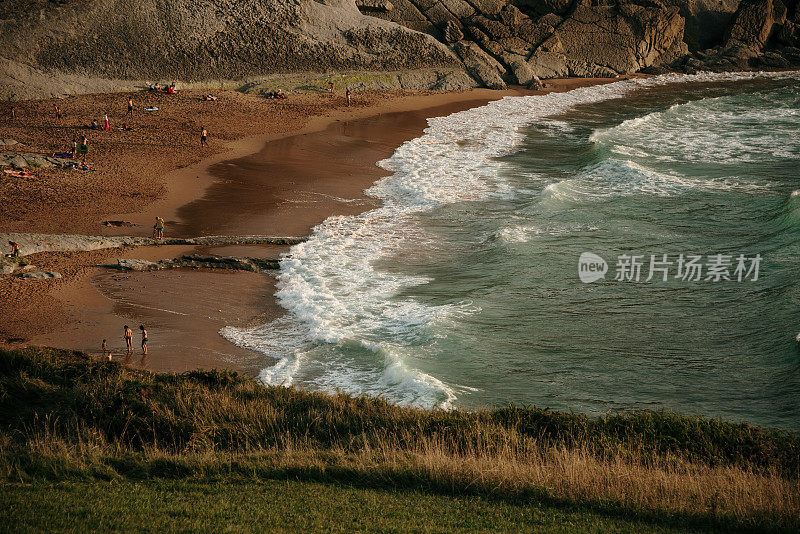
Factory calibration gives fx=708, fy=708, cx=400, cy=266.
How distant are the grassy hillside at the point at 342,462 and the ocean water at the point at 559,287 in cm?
272

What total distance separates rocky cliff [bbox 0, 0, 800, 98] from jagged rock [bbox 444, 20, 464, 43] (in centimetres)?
12

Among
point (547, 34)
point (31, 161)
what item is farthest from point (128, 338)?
point (547, 34)

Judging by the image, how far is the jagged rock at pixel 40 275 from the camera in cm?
1969

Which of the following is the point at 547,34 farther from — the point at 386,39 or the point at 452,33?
the point at 386,39

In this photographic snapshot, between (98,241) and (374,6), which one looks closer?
(98,241)

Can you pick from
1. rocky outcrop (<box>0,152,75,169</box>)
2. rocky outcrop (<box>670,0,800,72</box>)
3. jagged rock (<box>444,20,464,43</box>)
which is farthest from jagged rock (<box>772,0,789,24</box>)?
rocky outcrop (<box>0,152,75,169</box>)

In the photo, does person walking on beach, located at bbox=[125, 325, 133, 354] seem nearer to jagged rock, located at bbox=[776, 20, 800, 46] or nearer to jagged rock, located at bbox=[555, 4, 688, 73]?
jagged rock, located at bbox=[555, 4, 688, 73]

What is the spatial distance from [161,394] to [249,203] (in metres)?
16.1

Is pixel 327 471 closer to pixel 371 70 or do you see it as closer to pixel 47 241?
pixel 47 241

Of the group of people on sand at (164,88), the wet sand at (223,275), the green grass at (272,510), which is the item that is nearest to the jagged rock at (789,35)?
the wet sand at (223,275)

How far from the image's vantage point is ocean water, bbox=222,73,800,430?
1538 cm

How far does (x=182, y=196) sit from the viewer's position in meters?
27.9

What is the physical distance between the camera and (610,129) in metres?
41.9

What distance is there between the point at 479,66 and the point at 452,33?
4.33 m
